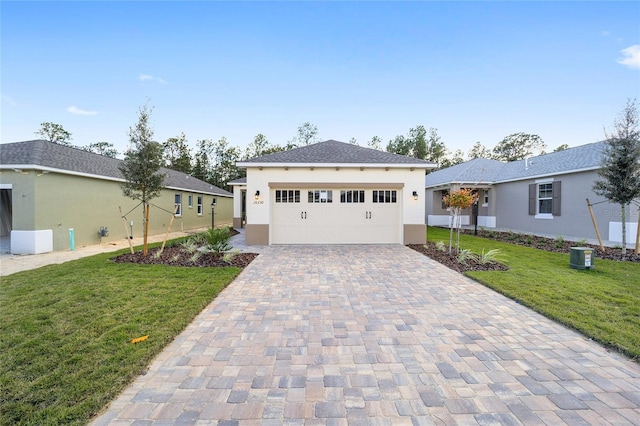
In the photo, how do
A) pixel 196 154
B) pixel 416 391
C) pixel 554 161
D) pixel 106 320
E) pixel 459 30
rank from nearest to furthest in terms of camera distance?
pixel 416 391, pixel 106 320, pixel 459 30, pixel 554 161, pixel 196 154

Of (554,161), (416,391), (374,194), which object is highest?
(554,161)

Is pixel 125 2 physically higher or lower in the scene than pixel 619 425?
higher

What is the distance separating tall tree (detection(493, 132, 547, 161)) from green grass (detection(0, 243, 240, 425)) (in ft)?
154

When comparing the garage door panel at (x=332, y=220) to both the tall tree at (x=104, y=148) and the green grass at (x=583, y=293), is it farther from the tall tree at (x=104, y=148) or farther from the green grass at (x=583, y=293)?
the tall tree at (x=104, y=148)

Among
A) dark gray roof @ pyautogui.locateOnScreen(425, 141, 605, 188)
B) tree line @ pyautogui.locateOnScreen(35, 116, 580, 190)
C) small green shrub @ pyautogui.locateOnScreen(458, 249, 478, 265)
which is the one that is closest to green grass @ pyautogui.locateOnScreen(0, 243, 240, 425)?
small green shrub @ pyautogui.locateOnScreen(458, 249, 478, 265)

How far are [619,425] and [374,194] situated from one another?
911 cm

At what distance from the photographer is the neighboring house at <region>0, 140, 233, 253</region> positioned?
8914 millimetres

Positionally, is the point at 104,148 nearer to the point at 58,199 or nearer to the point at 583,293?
the point at 58,199

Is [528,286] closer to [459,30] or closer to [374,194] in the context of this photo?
[374,194]

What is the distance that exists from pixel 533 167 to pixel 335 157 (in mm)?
12413

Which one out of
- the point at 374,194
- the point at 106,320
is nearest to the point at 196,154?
the point at 374,194

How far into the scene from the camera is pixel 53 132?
2969 cm

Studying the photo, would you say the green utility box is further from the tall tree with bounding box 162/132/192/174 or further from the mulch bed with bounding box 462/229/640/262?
the tall tree with bounding box 162/132/192/174

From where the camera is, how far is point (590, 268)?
6.66 m
